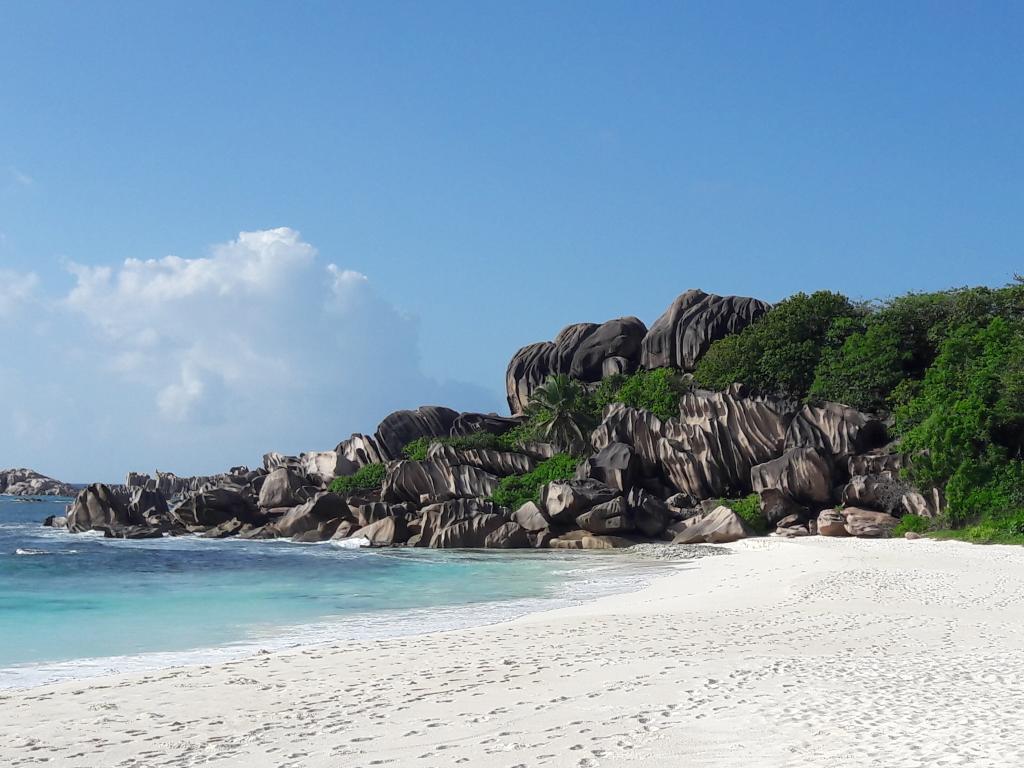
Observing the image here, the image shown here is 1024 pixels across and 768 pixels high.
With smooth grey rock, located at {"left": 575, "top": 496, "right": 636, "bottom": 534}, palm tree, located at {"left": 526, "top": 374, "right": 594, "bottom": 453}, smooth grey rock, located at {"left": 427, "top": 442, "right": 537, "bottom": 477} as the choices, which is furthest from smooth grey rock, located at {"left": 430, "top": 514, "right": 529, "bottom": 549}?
palm tree, located at {"left": 526, "top": 374, "right": 594, "bottom": 453}

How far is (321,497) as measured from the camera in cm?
4575

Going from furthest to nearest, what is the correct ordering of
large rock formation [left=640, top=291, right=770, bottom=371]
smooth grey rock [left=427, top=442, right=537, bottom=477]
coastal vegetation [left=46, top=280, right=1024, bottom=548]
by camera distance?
large rock formation [left=640, top=291, right=770, bottom=371] → smooth grey rock [left=427, top=442, right=537, bottom=477] → coastal vegetation [left=46, top=280, right=1024, bottom=548]

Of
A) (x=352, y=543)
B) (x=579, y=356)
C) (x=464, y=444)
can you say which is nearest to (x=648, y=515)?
(x=352, y=543)

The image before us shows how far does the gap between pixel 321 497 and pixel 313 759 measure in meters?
39.9

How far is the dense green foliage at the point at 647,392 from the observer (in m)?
46.7

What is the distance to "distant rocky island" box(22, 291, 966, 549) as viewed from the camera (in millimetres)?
35344

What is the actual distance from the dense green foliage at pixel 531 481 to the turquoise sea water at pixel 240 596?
27.9 feet

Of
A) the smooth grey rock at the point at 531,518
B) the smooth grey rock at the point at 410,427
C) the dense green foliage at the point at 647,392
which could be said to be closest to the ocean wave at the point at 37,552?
the smooth grey rock at the point at 531,518

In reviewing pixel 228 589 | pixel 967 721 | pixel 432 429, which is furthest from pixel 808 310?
pixel 967 721

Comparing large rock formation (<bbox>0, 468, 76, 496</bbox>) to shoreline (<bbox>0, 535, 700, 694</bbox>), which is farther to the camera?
large rock formation (<bbox>0, 468, 76, 496</bbox>)

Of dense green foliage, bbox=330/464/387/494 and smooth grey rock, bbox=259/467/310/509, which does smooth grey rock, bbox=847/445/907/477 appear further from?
smooth grey rock, bbox=259/467/310/509

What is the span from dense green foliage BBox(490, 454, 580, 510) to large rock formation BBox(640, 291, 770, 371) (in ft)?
39.1

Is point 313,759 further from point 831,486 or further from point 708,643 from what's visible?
point 831,486

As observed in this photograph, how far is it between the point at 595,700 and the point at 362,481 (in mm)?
44200
